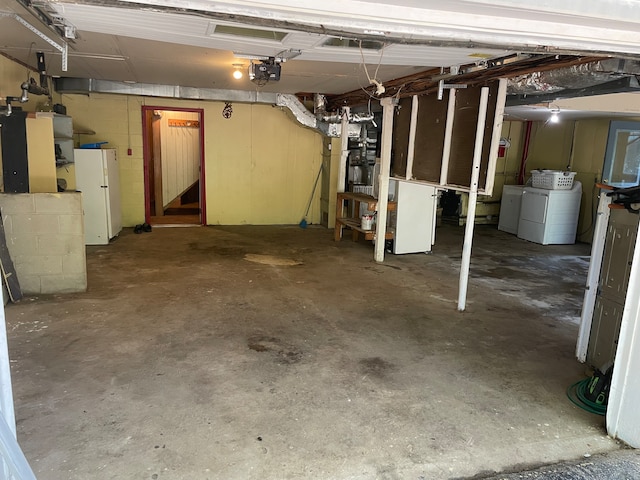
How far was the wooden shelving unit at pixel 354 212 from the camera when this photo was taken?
6049mm

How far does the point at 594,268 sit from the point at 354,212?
14.9 feet

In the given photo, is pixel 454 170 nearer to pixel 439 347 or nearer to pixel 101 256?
pixel 439 347

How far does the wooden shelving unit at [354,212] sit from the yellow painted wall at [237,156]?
1199 millimetres

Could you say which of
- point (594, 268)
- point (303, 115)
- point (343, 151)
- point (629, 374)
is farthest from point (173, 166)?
point (629, 374)

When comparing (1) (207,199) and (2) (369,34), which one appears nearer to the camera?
(2) (369,34)

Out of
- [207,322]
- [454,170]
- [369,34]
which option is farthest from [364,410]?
[454,170]

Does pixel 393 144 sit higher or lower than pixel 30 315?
higher

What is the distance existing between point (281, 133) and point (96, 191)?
327 centimetres

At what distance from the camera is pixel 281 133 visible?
807cm

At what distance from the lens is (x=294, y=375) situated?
2.97 m

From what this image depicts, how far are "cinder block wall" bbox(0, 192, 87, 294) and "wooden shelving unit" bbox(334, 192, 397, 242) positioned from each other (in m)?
3.47

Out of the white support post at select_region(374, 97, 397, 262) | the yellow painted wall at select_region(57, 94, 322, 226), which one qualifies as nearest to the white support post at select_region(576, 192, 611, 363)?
the white support post at select_region(374, 97, 397, 262)

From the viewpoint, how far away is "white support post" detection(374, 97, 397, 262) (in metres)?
5.48

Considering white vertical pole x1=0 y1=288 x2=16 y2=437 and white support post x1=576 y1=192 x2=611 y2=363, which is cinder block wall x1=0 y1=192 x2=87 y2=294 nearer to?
white vertical pole x1=0 y1=288 x2=16 y2=437
